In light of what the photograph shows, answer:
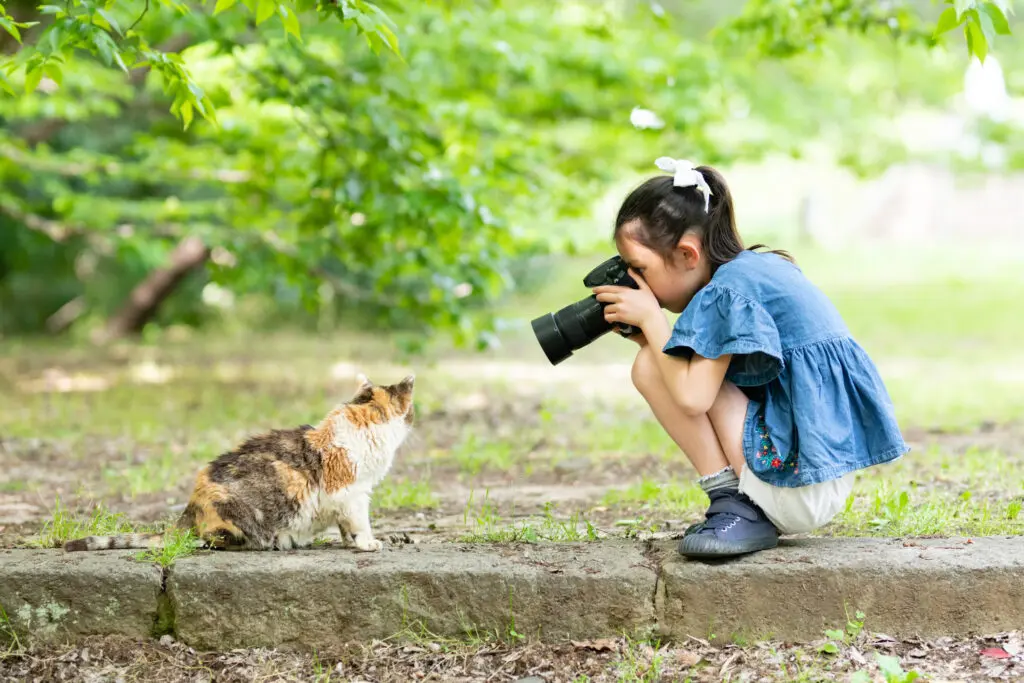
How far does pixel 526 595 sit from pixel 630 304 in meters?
0.86

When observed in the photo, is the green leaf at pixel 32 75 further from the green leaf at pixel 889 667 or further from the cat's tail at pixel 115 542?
the green leaf at pixel 889 667

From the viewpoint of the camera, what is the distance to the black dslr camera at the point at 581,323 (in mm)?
3006

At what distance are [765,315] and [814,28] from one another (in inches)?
141

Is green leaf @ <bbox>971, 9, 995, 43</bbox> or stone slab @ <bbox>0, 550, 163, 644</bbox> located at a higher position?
green leaf @ <bbox>971, 9, 995, 43</bbox>

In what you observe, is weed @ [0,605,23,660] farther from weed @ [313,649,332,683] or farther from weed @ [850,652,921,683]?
weed @ [850,652,921,683]

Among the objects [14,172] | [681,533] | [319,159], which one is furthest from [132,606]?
[14,172]

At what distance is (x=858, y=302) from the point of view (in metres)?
16.2

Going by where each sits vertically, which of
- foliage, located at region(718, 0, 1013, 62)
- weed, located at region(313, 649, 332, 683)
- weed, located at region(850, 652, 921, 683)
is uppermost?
foliage, located at region(718, 0, 1013, 62)

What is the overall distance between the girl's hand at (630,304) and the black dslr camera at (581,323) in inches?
1.6

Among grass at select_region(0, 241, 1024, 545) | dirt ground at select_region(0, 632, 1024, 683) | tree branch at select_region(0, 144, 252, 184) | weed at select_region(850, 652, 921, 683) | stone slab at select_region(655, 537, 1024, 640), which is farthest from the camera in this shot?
tree branch at select_region(0, 144, 252, 184)

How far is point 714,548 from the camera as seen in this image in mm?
Result: 2717

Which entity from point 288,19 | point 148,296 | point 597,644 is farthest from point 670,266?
point 148,296

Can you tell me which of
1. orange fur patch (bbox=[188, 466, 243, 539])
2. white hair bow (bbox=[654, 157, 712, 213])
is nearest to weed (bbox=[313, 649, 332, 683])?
orange fur patch (bbox=[188, 466, 243, 539])

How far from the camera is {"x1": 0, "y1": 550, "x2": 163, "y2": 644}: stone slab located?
2.82 m
